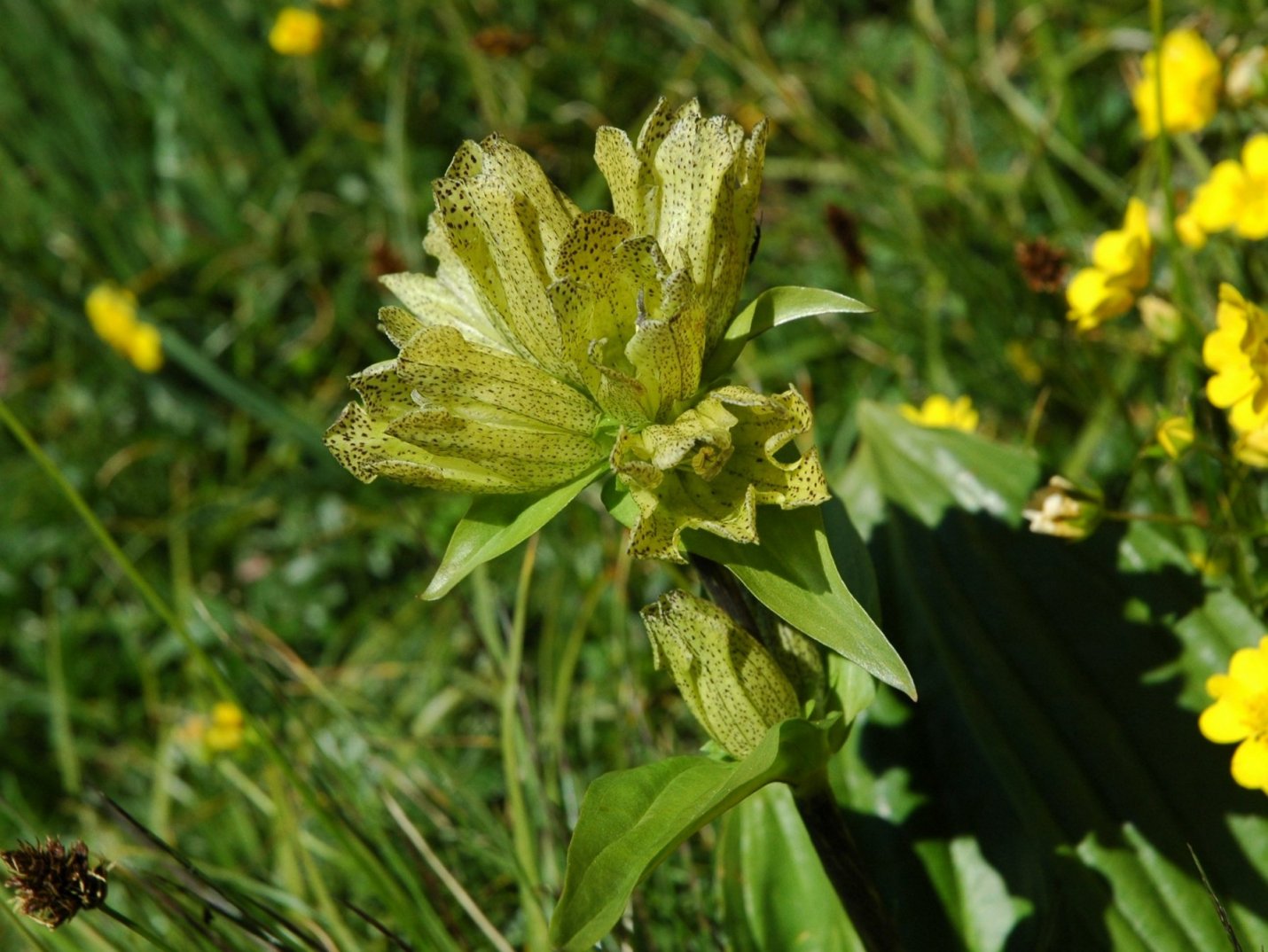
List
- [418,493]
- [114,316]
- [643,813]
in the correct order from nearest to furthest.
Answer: [643,813] < [418,493] < [114,316]

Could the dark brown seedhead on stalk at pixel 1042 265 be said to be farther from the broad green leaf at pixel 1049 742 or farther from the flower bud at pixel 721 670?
the flower bud at pixel 721 670

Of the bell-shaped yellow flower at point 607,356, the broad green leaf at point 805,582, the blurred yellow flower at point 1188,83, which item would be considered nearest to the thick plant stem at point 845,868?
the broad green leaf at point 805,582

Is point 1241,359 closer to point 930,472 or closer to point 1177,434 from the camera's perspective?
point 1177,434

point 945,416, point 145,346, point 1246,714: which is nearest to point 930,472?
point 945,416

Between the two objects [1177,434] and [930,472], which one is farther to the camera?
[930,472]

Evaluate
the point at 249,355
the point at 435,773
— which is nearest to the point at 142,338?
the point at 249,355

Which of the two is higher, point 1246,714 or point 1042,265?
point 1042,265
